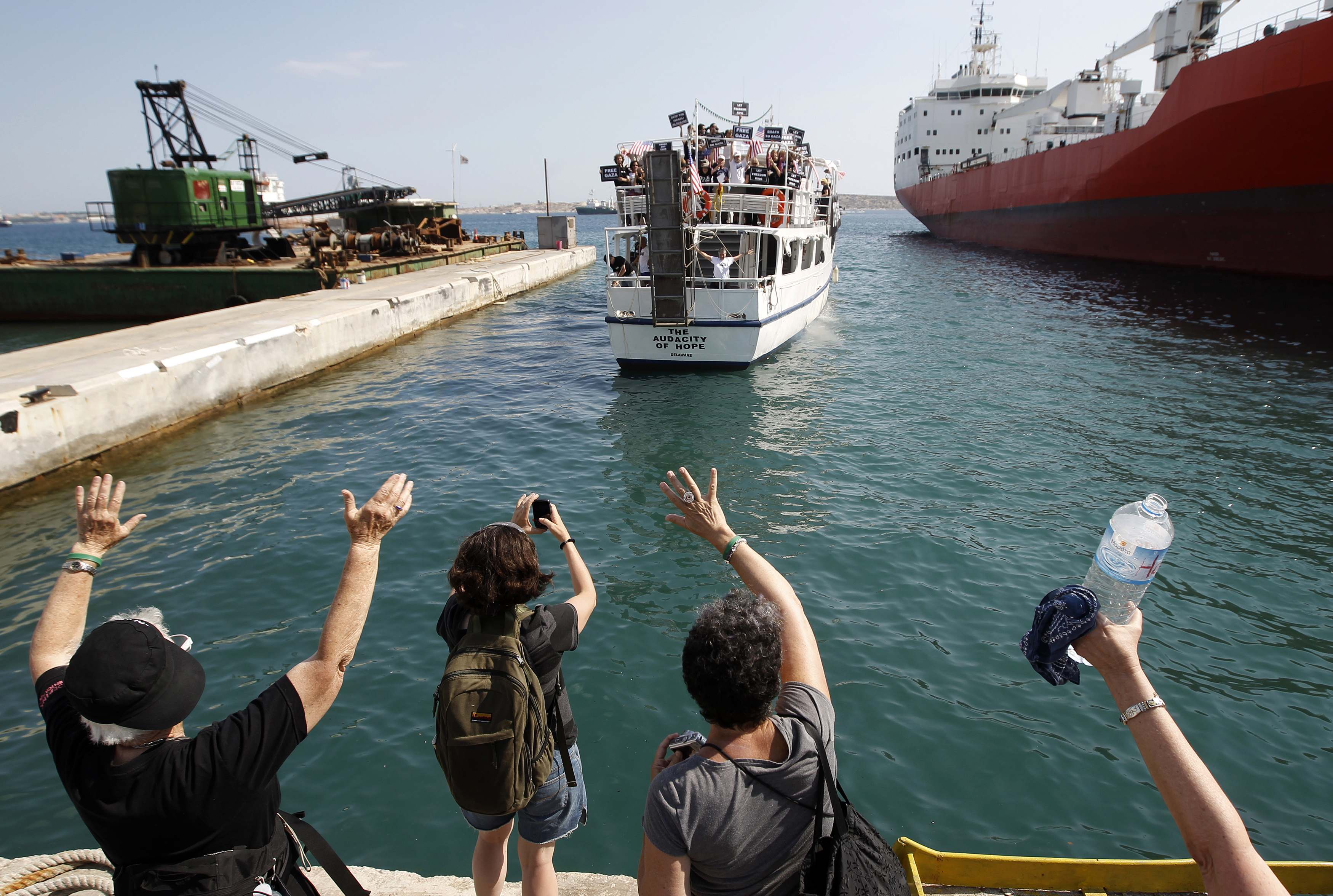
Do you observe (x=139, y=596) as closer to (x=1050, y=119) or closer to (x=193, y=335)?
(x=193, y=335)

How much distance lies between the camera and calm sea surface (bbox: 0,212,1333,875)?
14.8 feet

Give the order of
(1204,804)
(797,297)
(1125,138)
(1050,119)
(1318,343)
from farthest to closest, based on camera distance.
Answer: (1050,119), (1125,138), (797,297), (1318,343), (1204,804)

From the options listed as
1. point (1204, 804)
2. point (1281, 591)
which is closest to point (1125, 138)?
point (1281, 591)

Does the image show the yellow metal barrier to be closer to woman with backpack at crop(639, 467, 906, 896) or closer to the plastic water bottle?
woman with backpack at crop(639, 467, 906, 896)

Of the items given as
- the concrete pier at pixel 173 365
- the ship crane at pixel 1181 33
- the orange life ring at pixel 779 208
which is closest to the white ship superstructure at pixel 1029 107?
the ship crane at pixel 1181 33

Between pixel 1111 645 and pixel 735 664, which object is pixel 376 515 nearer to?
pixel 735 664

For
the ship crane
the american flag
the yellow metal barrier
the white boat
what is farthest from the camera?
the ship crane

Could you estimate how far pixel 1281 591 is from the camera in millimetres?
6594

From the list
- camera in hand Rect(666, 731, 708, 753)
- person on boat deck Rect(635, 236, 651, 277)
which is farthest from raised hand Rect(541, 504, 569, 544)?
person on boat deck Rect(635, 236, 651, 277)

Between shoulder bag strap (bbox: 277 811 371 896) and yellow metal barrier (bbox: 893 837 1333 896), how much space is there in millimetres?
2049

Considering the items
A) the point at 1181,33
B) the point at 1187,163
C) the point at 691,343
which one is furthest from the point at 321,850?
the point at 1181,33

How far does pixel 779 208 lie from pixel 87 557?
15.9 metres

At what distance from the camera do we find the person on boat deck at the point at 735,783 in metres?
1.92

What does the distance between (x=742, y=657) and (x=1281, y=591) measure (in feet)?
23.0
